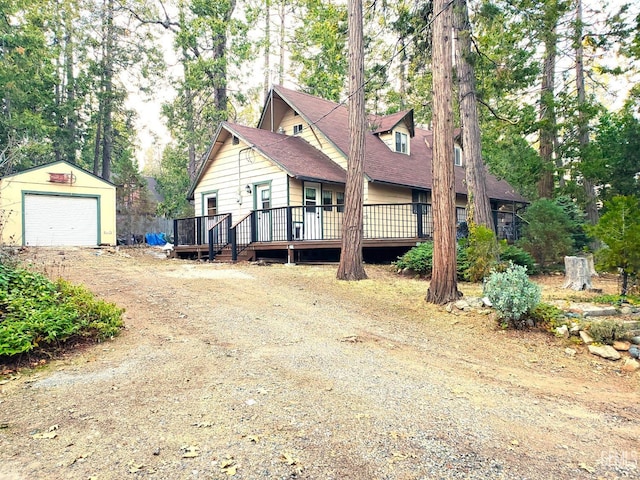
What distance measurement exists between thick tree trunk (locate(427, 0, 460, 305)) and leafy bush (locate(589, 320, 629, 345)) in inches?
94.7

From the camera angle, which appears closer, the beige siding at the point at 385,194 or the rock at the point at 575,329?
the rock at the point at 575,329

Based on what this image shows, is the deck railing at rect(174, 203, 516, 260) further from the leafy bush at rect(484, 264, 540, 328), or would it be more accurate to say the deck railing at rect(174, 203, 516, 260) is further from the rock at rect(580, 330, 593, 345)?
the rock at rect(580, 330, 593, 345)

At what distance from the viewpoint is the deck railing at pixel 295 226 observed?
556 inches

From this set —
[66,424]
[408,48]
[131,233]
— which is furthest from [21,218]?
[66,424]

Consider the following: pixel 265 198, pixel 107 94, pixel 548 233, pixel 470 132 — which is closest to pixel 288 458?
pixel 470 132

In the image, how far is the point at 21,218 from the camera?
17516mm

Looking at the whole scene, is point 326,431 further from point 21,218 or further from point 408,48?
point 21,218

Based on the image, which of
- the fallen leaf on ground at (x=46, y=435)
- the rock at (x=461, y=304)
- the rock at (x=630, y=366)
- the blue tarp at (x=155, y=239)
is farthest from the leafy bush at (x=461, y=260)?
the blue tarp at (x=155, y=239)

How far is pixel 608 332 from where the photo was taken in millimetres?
5113

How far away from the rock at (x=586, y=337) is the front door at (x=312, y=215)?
393 inches

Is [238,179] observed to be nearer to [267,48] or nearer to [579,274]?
[579,274]

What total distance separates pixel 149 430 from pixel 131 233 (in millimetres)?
24499

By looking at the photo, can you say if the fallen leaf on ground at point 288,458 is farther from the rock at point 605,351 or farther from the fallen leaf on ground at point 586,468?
the rock at point 605,351

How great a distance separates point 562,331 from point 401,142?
1526 cm
